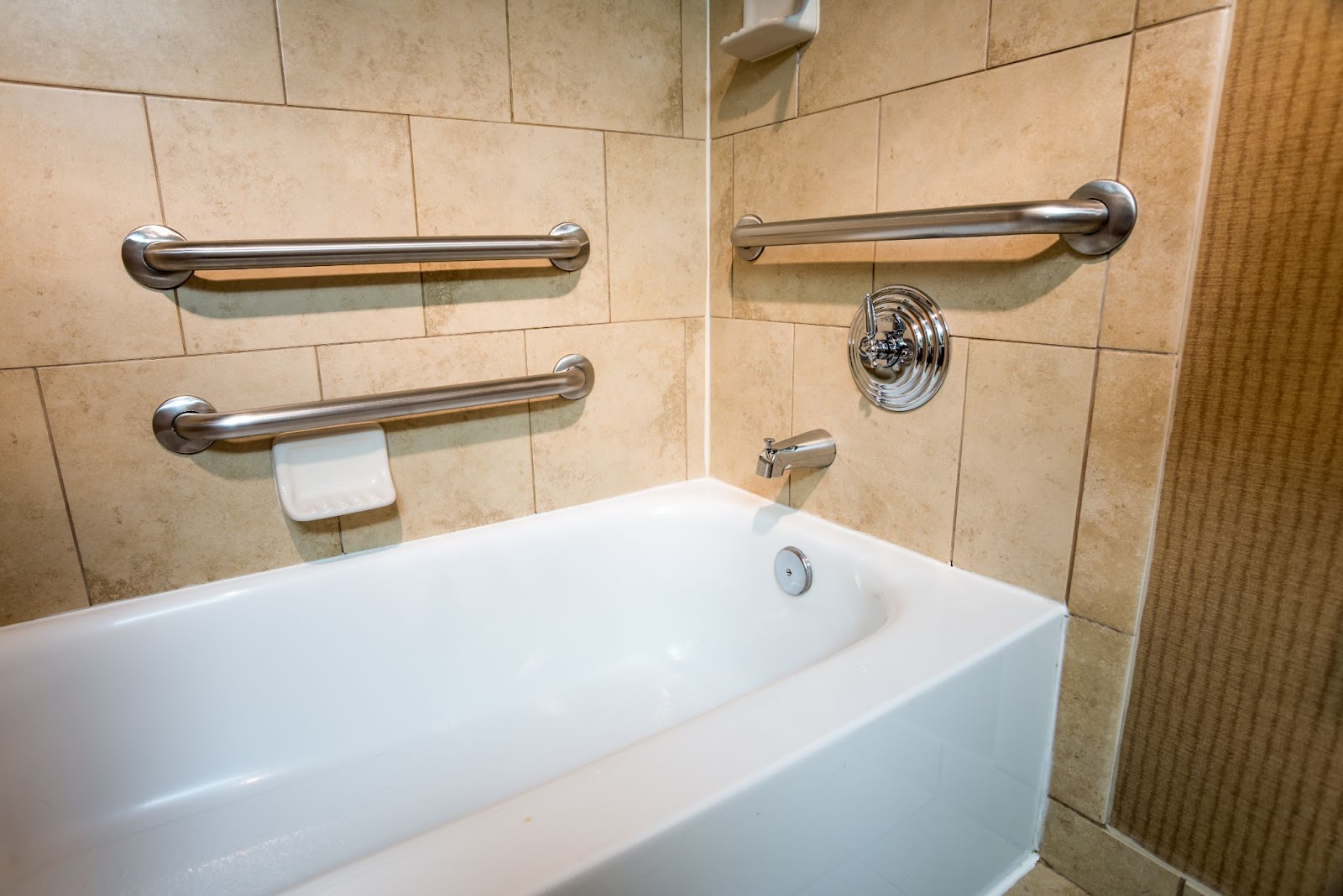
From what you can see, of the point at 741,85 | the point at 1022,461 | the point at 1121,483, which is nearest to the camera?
the point at 1121,483

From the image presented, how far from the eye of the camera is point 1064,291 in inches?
36.0

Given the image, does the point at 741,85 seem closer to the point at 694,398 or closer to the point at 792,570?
the point at 694,398

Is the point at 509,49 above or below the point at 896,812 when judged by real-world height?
above

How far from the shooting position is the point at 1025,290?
96 centimetres

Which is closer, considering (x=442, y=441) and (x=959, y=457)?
(x=959, y=457)

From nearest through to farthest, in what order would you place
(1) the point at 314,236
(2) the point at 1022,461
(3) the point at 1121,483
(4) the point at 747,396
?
(3) the point at 1121,483
(2) the point at 1022,461
(1) the point at 314,236
(4) the point at 747,396

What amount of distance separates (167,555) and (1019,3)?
1.38m

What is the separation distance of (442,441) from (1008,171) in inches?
37.4

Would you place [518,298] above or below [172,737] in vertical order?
above

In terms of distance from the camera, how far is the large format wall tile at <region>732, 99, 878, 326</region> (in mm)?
1159

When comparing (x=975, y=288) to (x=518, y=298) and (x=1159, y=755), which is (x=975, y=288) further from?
(x=518, y=298)

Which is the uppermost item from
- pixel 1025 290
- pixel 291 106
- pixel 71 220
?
pixel 291 106

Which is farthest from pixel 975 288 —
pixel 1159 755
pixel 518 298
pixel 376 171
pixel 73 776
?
pixel 73 776

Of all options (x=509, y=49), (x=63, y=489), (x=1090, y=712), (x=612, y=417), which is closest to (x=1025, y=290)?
(x=1090, y=712)
